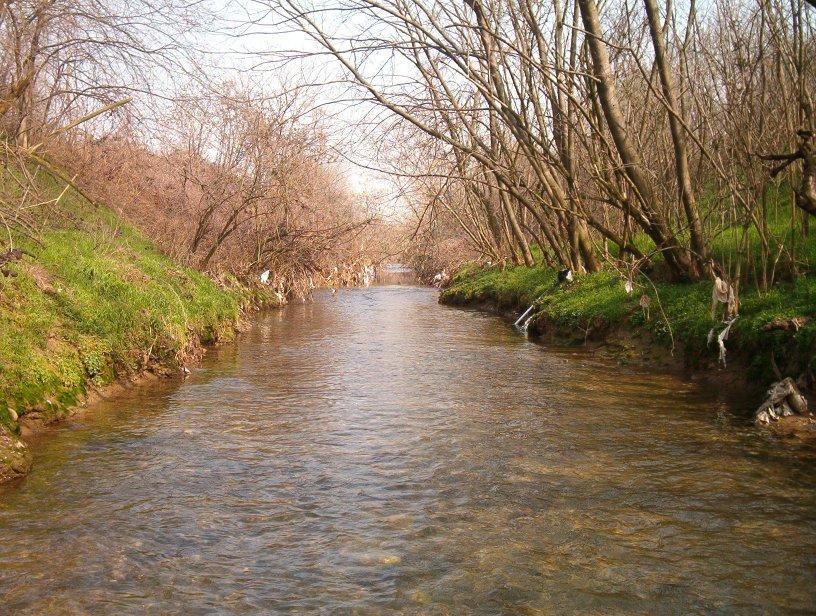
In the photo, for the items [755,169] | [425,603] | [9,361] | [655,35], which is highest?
[655,35]

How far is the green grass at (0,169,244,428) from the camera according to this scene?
718 cm

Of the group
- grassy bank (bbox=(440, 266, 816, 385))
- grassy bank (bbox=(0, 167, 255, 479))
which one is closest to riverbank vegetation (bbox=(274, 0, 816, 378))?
grassy bank (bbox=(440, 266, 816, 385))

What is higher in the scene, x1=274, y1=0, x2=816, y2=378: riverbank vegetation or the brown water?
x1=274, y1=0, x2=816, y2=378: riverbank vegetation

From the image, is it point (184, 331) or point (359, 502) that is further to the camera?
point (184, 331)

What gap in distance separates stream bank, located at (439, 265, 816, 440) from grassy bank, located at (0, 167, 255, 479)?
6.90 m

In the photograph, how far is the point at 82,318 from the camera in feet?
28.7

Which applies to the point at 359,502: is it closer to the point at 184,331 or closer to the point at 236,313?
the point at 184,331

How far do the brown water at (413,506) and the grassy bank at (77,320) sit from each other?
443mm

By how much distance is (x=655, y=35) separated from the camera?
9.43m

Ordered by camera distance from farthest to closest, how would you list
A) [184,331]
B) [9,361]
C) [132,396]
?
[184,331], [132,396], [9,361]

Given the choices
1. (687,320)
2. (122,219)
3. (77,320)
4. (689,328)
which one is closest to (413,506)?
(77,320)

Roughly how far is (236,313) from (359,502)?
36.5ft

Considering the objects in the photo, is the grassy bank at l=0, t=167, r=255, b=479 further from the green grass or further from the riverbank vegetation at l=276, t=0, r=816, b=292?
the riverbank vegetation at l=276, t=0, r=816, b=292

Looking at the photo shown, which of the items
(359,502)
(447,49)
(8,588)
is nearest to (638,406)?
(359,502)
